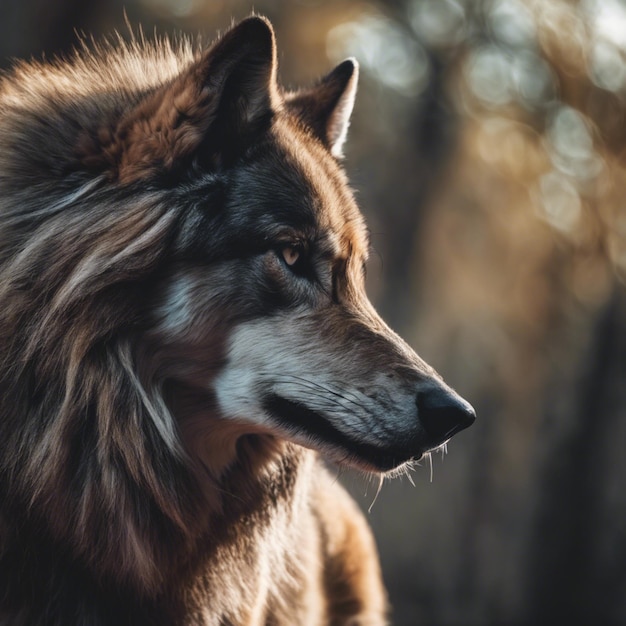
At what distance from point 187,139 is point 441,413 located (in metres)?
1.28

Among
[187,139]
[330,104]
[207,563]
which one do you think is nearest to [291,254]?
[187,139]

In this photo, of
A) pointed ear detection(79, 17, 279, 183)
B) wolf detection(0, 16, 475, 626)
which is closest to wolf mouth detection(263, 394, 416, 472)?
wolf detection(0, 16, 475, 626)

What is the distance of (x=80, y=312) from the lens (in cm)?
265

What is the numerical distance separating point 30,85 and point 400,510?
1405 cm

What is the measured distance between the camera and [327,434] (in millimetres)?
2885

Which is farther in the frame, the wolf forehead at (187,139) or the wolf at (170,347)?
the wolf forehead at (187,139)

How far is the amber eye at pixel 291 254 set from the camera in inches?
114

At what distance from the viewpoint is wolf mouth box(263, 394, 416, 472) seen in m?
2.85

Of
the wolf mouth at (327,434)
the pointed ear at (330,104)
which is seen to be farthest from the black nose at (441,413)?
the pointed ear at (330,104)

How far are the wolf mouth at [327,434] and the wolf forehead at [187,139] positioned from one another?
0.61m

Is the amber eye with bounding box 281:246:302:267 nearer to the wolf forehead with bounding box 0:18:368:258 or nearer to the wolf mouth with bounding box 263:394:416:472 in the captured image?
the wolf forehead with bounding box 0:18:368:258

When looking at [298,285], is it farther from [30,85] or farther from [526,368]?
[526,368]

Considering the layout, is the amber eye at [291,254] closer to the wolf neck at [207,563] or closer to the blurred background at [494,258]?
the wolf neck at [207,563]

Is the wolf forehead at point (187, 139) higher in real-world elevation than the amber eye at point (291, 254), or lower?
higher
